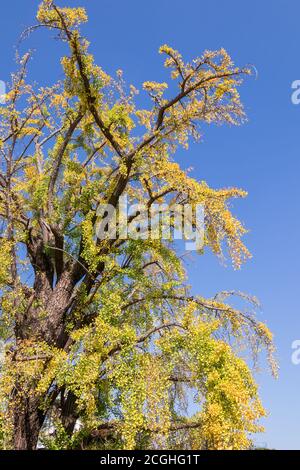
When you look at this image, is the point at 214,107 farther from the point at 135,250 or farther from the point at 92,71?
the point at 135,250

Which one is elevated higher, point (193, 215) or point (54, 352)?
point (193, 215)

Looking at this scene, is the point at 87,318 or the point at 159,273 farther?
the point at 159,273

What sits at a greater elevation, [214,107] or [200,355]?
[214,107]

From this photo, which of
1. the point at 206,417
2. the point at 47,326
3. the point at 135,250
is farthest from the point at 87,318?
the point at 206,417

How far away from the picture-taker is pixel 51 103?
17578 mm

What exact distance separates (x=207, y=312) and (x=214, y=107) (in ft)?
19.3

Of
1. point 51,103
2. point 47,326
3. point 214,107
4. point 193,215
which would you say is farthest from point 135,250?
point 51,103

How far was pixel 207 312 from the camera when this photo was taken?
1506cm

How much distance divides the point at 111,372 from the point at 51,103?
9.47 m
